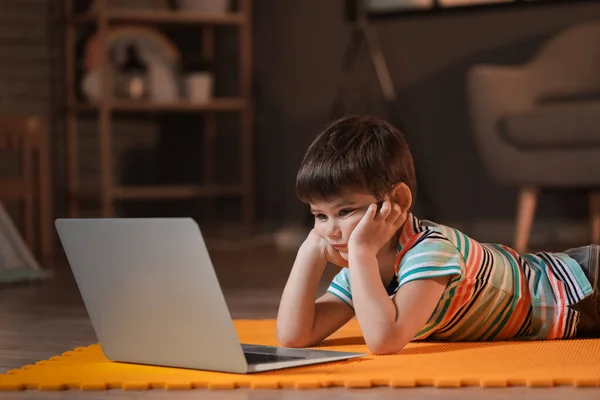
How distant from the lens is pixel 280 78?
421 centimetres

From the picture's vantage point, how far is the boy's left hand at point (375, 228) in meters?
1.22

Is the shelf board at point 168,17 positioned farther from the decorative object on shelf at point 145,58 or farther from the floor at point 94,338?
the floor at point 94,338

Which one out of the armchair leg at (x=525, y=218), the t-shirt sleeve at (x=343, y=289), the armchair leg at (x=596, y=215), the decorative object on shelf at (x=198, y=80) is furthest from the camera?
the decorative object on shelf at (x=198, y=80)

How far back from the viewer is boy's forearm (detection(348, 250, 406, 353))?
1.22m

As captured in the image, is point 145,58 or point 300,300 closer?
point 300,300

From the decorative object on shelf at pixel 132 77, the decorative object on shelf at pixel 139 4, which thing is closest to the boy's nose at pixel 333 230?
the decorative object on shelf at pixel 132 77

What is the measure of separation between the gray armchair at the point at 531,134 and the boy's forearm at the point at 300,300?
5.98ft

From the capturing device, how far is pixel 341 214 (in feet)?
4.12

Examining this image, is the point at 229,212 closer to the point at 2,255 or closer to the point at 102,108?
the point at 102,108

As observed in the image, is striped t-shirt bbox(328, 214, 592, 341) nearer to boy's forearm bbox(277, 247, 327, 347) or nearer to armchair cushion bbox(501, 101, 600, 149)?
boy's forearm bbox(277, 247, 327, 347)

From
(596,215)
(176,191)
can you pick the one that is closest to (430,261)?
(596,215)

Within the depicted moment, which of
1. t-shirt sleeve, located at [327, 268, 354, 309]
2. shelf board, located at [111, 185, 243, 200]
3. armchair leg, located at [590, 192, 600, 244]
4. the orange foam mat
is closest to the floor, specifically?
the orange foam mat

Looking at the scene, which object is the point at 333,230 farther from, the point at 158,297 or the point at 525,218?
the point at 525,218

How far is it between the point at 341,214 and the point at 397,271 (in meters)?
0.13
